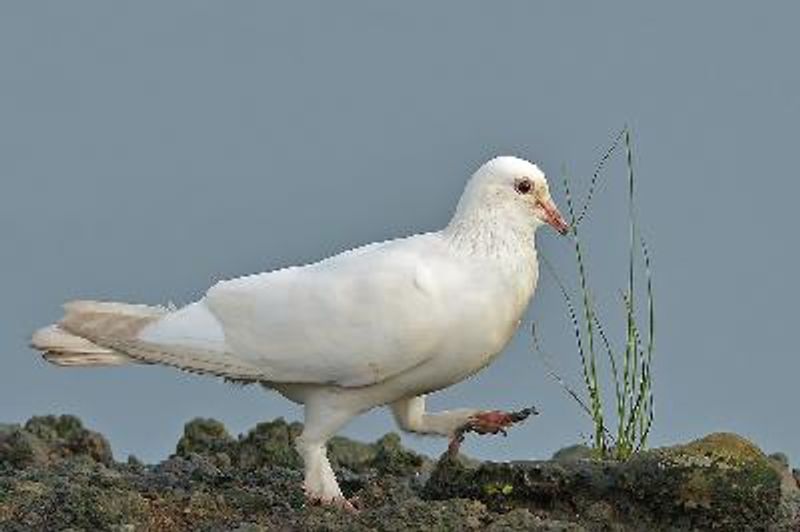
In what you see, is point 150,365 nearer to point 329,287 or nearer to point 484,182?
point 329,287

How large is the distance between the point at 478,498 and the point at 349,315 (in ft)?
3.98

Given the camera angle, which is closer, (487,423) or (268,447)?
Result: (487,423)

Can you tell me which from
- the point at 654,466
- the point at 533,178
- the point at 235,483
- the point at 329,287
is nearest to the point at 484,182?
the point at 533,178

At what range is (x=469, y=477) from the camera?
11.3 meters

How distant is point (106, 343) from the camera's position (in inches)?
456

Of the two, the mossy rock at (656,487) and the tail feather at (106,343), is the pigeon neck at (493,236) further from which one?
the tail feather at (106,343)

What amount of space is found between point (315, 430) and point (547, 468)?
1.27m

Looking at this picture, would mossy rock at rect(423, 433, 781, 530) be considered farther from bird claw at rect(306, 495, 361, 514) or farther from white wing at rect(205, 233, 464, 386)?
white wing at rect(205, 233, 464, 386)

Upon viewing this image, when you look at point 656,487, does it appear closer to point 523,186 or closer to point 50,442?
point 523,186

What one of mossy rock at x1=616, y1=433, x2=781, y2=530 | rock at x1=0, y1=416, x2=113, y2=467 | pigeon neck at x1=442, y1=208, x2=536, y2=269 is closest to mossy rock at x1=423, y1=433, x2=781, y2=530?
mossy rock at x1=616, y1=433, x2=781, y2=530

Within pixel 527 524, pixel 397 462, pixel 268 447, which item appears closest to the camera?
pixel 527 524

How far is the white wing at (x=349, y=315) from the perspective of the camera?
11.0 meters

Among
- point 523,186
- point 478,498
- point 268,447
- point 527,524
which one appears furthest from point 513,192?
point 268,447

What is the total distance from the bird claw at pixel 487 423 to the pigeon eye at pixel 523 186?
126cm
